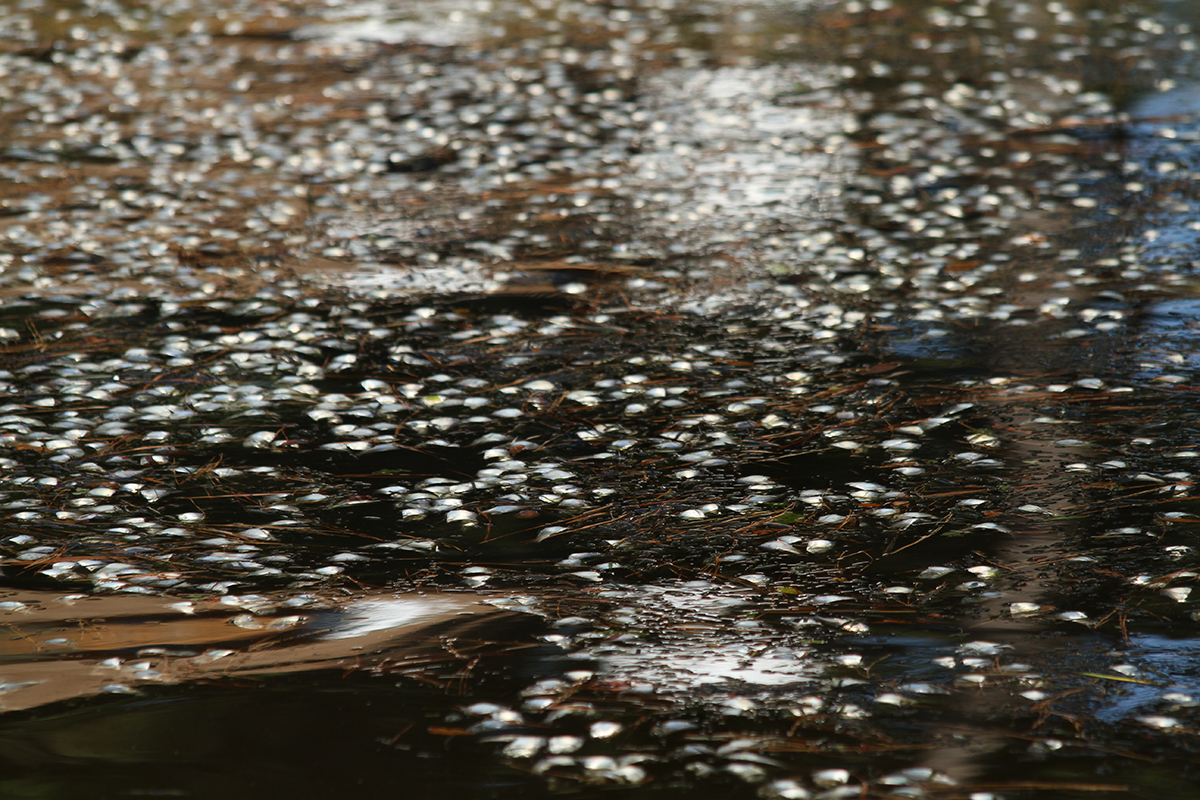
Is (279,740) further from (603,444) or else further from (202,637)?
(603,444)

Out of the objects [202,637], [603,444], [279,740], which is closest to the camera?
[279,740]

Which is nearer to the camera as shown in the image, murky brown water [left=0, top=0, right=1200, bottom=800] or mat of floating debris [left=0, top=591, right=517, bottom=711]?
murky brown water [left=0, top=0, right=1200, bottom=800]

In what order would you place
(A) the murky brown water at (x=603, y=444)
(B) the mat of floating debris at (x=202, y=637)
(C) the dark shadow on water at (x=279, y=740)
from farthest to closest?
(B) the mat of floating debris at (x=202, y=637) → (A) the murky brown water at (x=603, y=444) → (C) the dark shadow on water at (x=279, y=740)

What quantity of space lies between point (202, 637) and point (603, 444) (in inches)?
95.7

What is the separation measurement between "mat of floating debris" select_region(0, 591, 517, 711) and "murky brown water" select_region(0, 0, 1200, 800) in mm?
19

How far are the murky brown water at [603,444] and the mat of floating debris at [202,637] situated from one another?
0.06 ft

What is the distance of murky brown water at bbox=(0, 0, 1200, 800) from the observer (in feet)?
13.5

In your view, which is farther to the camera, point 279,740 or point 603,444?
point 603,444

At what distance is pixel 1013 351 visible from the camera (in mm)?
7059

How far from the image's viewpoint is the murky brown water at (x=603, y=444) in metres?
4.13

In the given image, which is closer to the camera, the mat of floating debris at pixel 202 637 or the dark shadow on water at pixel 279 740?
the dark shadow on water at pixel 279 740

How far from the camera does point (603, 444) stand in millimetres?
6188

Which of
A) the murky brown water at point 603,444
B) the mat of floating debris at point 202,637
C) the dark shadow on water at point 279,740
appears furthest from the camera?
the mat of floating debris at point 202,637

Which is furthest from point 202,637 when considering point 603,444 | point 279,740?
point 603,444
